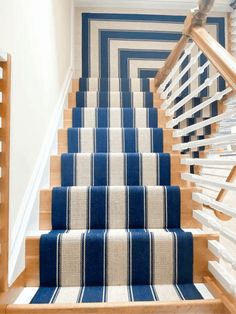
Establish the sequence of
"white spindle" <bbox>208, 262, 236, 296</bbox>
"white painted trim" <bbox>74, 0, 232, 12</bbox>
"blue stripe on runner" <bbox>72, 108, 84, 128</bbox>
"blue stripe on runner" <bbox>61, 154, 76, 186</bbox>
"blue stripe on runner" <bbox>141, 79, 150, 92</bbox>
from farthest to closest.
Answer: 1. "white painted trim" <bbox>74, 0, 232, 12</bbox>
2. "blue stripe on runner" <bbox>141, 79, 150, 92</bbox>
3. "blue stripe on runner" <bbox>72, 108, 84, 128</bbox>
4. "blue stripe on runner" <bbox>61, 154, 76, 186</bbox>
5. "white spindle" <bbox>208, 262, 236, 296</bbox>

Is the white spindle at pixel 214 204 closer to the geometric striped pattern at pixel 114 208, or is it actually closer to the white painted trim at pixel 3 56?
the geometric striped pattern at pixel 114 208

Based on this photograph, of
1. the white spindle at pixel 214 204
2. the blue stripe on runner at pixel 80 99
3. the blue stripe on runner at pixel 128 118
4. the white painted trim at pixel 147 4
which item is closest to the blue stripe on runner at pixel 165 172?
the white spindle at pixel 214 204

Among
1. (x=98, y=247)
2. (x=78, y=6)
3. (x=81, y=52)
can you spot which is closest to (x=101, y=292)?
(x=98, y=247)

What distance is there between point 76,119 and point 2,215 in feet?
4.76

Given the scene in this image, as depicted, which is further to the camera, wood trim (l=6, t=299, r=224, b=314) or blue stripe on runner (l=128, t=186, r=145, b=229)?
blue stripe on runner (l=128, t=186, r=145, b=229)

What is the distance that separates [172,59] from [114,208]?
1.27 m

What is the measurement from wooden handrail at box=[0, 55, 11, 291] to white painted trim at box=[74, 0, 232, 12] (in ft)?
9.80

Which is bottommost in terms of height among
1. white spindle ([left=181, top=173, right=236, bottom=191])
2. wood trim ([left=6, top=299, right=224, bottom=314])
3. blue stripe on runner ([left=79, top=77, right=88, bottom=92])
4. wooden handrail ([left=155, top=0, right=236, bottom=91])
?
wood trim ([left=6, top=299, right=224, bottom=314])

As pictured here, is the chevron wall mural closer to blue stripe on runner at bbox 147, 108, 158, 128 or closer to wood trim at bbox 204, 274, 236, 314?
blue stripe on runner at bbox 147, 108, 158, 128

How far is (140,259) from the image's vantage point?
1.36 meters

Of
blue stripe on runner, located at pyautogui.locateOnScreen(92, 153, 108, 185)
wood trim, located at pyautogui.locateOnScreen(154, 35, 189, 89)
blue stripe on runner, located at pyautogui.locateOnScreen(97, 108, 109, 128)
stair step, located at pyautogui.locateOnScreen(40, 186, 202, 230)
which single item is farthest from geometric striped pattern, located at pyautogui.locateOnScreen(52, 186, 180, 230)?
wood trim, located at pyautogui.locateOnScreen(154, 35, 189, 89)

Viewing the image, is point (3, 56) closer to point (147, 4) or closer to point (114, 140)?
point (114, 140)

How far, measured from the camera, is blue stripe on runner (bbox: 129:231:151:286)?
1.34 meters

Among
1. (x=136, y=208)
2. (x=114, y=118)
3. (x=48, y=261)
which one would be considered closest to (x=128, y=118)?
(x=114, y=118)
